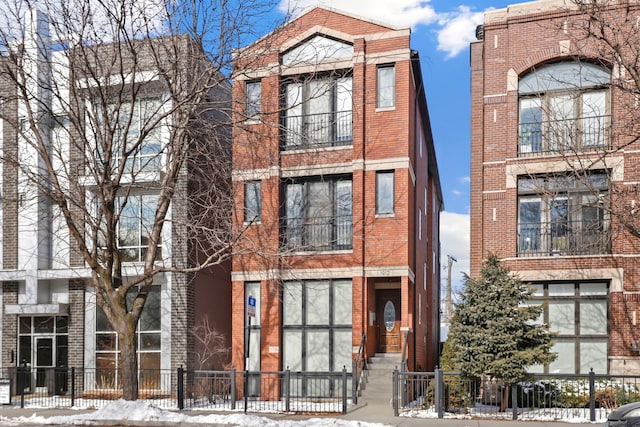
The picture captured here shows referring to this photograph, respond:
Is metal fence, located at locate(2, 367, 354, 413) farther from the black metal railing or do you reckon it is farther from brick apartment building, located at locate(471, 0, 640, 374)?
brick apartment building, located at locate(471, 0, 640, 374)

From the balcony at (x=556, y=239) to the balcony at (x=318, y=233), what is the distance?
5.66 metres

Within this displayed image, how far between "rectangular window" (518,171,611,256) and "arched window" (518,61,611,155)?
1133 mm

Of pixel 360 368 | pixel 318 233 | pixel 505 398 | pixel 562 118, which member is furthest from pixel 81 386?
pixel 562 118

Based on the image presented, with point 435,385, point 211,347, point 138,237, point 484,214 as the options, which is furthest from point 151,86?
point 435,385

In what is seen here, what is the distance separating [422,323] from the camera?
25719 mm

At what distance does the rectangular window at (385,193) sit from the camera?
21.3 metres

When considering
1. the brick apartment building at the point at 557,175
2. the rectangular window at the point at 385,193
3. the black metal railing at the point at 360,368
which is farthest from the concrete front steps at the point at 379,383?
the rectangular window at the point at 385,193

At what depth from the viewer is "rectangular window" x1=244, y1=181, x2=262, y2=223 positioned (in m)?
22.4

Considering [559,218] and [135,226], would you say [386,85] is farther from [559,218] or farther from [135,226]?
[135,226]

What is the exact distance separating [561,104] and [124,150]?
14.0 m

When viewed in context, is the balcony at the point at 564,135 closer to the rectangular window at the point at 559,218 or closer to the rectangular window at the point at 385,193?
the rectangular window at the point at 559,218

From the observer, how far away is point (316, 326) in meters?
21.5

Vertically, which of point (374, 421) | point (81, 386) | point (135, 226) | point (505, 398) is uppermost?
point (135, 226)

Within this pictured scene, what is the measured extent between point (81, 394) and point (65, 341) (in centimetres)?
237
